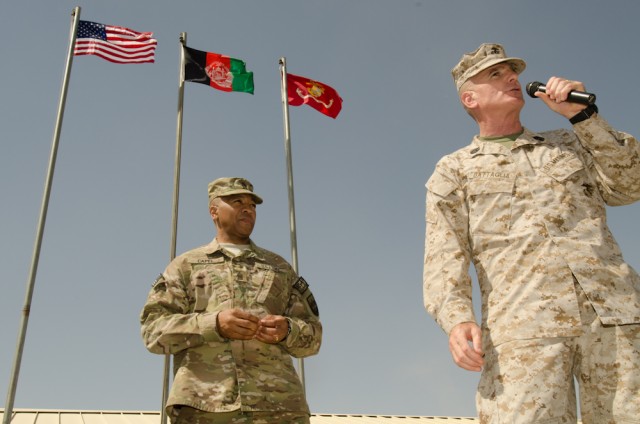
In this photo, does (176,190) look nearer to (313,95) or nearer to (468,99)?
(313,95)

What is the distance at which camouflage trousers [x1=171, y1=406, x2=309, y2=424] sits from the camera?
4.00m

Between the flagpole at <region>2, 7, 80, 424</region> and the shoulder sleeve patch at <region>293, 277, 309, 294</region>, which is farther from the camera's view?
the flagpole at <region>2, 7, 80, 424</region>

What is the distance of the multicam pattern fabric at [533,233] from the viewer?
112 inches

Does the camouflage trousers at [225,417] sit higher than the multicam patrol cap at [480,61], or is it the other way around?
the multicam patrol cap at [480,61]

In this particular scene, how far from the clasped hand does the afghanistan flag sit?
20.3ft

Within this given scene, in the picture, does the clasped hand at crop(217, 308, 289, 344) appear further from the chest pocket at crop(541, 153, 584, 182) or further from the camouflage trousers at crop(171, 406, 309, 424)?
the chest pocket at crop(541, 153, 584, 182)

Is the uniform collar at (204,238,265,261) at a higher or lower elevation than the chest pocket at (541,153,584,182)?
higher

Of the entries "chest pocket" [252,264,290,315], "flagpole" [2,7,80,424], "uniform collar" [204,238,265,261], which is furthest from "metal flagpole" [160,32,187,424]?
"chest pocket" [252,264,290,315]

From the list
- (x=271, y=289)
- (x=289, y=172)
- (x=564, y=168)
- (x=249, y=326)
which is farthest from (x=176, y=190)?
(x=564, y=168)

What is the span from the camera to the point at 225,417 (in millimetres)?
4000

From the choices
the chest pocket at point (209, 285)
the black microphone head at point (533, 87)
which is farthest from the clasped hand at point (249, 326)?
the black microphone head at point (533, 87)

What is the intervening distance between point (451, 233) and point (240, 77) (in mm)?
7407

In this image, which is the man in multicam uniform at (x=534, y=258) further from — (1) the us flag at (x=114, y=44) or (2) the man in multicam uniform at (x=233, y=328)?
(1) the us flag at (x=114, y=44)

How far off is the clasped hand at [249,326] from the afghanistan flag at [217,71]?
619 centimetres
